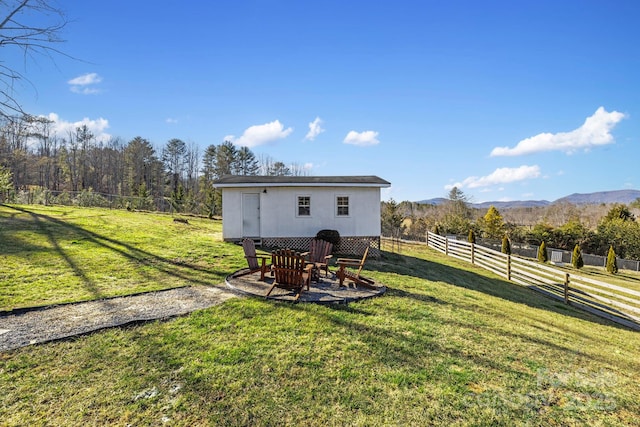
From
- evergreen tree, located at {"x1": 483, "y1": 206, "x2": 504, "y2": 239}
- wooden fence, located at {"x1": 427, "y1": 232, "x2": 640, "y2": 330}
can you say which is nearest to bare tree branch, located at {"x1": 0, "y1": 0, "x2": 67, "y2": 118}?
wooden fence, located at {"x1": 427, "y1": 232, "x2": 640, "y2": 330}

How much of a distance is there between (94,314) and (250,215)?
860 cm

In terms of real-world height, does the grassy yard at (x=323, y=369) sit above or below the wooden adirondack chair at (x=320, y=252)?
below

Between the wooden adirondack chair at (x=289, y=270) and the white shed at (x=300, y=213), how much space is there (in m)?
6.92

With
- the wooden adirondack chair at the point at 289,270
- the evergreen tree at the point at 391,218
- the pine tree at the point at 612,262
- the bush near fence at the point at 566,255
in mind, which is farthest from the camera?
the evergreen tree at the point at 391,218

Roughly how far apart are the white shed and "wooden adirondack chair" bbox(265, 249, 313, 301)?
22.7 feet

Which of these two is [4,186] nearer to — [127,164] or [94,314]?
[94,314]

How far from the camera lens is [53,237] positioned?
35.0 feet

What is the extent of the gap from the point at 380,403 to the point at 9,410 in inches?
134

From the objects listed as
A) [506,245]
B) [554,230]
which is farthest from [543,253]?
[554,230]

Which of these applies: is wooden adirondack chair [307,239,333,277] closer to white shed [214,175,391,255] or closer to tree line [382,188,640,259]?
white shed [214,175,391,255]

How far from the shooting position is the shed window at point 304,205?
43.8 ft

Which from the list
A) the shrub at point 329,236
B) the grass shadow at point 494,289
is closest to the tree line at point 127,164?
the shrub at point 329,236

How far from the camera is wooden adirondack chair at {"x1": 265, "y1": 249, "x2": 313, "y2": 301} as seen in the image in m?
6.13

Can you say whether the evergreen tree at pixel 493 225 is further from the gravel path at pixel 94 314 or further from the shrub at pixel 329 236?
the gravel path at pixel 94 314
